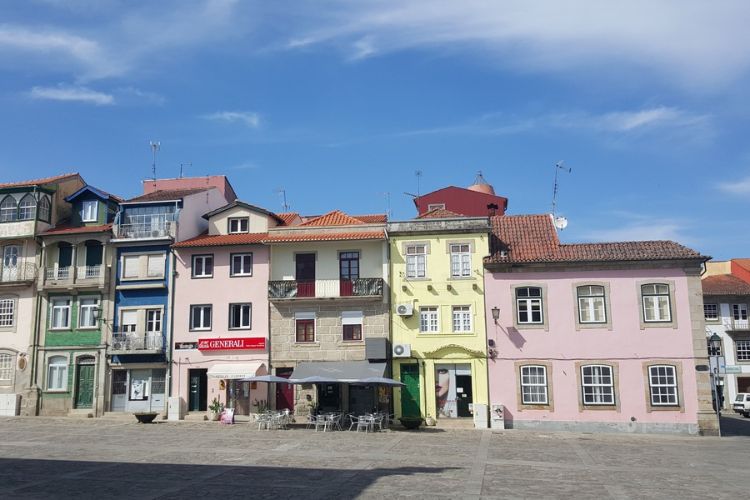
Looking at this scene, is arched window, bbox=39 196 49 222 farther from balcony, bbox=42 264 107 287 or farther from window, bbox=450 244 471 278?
window, bbox=450 244 471 278

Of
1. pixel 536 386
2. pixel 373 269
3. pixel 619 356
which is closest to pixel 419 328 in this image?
pixel 373 269

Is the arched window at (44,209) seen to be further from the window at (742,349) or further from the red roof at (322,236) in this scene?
the window at (742,349)

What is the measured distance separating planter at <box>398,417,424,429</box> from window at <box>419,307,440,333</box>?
4253 mm

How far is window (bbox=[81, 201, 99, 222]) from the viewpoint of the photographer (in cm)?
3578

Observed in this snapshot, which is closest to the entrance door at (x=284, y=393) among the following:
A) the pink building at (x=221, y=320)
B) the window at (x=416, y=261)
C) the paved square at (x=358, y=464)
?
the pink building at (x=221, y=320)

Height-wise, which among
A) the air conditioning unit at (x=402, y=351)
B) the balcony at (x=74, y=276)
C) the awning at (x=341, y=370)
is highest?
the balcony at (x=74, y=276)

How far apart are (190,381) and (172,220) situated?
8.09 m

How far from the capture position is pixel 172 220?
3419 cm

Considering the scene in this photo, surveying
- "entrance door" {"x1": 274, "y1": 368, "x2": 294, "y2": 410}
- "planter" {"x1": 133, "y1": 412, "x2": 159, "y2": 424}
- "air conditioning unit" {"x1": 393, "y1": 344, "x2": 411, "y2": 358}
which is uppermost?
"air conditioning unit" {"x1": 393, "y1": 344, "x2": 411, "y2": 358}

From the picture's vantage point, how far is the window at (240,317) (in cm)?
3266

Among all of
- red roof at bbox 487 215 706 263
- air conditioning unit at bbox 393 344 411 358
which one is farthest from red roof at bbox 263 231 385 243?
red roof at bbox 487 215 706 263

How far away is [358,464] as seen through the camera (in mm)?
18359

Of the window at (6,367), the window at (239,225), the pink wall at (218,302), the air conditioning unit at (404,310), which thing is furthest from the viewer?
the window at (239,225)

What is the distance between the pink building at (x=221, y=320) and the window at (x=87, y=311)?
14.5 feet
